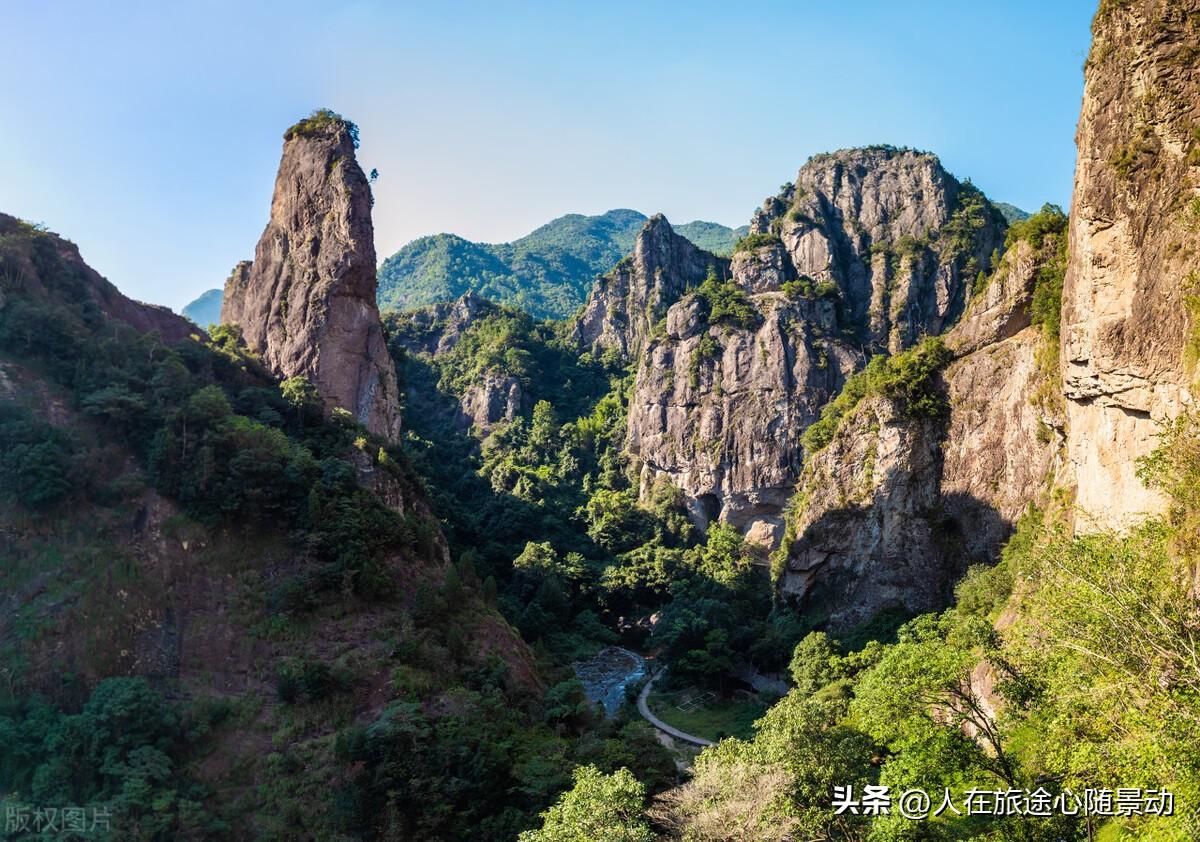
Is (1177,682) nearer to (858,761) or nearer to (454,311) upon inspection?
(858,761)

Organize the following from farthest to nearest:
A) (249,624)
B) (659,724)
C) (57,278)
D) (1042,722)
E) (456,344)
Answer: (456,344), (659,724), (57,278), (249,624), (1042,722)

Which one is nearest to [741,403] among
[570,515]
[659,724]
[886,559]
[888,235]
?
[570,515]

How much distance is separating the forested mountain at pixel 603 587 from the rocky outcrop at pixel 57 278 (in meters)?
0.17

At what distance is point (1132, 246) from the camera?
23016 millimetres

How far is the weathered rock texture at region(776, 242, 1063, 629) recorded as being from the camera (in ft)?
119

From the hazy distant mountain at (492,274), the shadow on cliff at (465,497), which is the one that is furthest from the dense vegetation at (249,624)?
the hazy distant mountain at (492,274)

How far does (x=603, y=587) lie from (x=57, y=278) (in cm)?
3952

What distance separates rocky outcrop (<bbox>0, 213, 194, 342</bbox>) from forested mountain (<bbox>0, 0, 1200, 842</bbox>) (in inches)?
6.8

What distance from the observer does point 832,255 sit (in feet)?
272

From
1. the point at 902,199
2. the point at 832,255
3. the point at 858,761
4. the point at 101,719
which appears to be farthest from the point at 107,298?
the point at 902,199

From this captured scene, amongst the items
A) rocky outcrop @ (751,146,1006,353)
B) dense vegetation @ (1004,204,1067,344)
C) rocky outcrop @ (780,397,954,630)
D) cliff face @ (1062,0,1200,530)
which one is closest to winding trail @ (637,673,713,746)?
rocky outcrop @ (780,397,954,630)

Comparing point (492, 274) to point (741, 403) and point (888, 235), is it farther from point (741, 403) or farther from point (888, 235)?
point (741, 403)

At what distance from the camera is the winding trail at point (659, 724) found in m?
35.7

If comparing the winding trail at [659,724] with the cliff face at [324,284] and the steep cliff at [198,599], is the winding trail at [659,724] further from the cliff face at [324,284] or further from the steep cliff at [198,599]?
the cliff face at [324,284]
